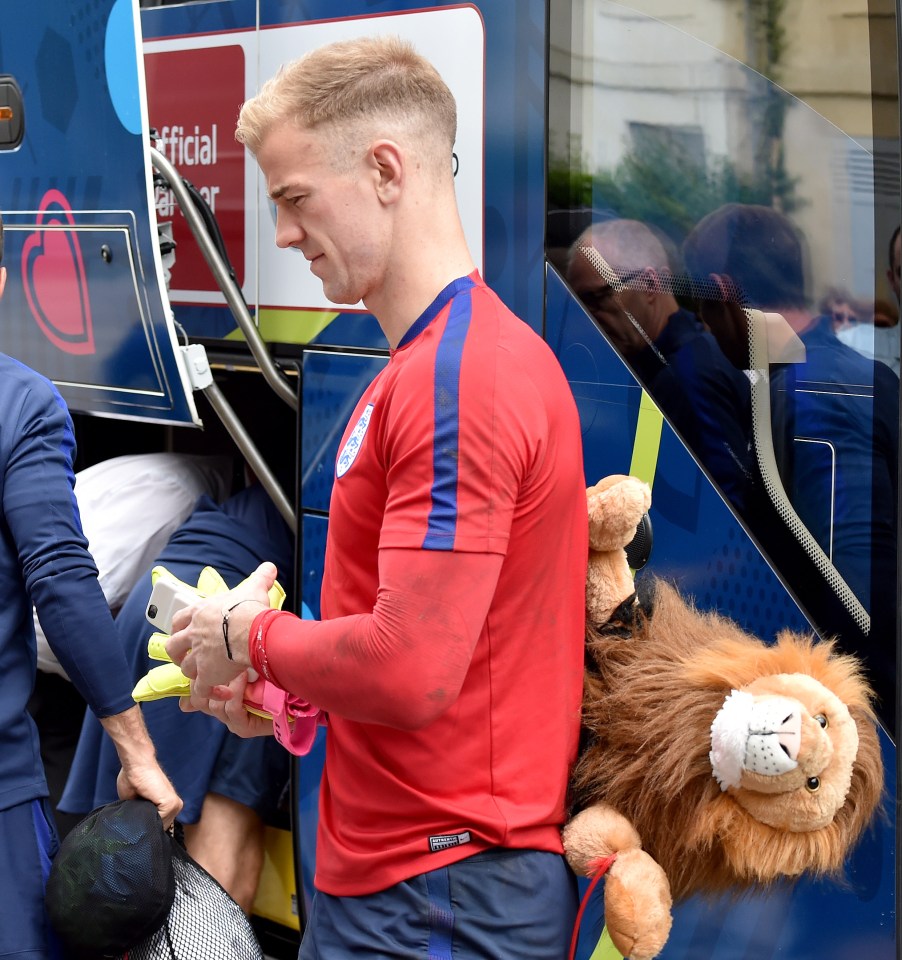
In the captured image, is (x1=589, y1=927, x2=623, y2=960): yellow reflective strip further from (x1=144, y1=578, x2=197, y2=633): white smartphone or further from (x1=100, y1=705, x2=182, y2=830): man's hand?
(x1=144, y1=578, x2=197, y2=633): white smartphone

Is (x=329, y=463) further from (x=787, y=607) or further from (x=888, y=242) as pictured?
(x=888, y=242)

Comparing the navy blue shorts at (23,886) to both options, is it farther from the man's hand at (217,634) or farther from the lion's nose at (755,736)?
the lion's nose at (755,736)

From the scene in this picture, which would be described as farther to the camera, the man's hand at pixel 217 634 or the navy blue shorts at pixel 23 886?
the navy blue shorts at pixel 23 886

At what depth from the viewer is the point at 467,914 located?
159 cm

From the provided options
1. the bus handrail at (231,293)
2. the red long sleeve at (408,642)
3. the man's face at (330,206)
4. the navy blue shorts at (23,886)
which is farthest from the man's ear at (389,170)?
the bus handrail at (231,293)

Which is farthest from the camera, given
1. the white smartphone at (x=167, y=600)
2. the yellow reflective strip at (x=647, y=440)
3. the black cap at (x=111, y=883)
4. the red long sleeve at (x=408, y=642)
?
the yellow reflective strip at (x=647, y=440)

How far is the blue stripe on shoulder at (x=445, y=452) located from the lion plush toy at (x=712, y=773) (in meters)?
0.45

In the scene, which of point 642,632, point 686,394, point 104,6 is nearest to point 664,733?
point 642,632

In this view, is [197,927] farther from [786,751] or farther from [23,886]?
[786,751]

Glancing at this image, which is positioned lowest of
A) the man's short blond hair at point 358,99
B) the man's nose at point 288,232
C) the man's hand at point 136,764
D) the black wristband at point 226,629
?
the man's hand at point 136,764

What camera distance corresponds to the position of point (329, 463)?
299 cm

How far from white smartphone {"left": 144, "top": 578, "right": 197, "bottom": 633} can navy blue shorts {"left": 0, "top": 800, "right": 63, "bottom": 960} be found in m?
0.68

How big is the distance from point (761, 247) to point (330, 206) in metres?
0.95

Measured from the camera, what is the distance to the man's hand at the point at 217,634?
1579 mm
